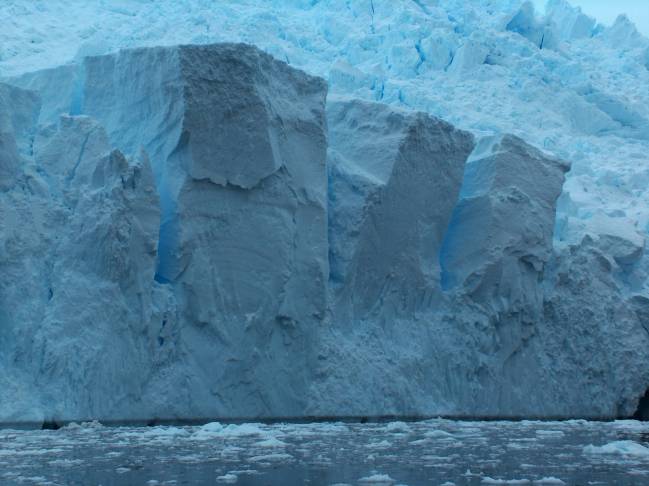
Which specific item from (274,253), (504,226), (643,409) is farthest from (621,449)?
(643,409)

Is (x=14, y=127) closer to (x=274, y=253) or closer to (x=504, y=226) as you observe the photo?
(x=274, y=253)

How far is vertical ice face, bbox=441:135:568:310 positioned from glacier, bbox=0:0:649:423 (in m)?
0.02

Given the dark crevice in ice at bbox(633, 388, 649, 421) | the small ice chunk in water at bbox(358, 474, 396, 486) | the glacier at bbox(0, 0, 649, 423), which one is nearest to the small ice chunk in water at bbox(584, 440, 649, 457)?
the small ice chunk in water at bbox(358, 474, 396, 486)

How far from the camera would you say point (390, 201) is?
27.6ft

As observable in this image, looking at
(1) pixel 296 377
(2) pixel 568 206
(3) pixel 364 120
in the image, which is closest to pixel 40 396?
(1) pixel 296 377

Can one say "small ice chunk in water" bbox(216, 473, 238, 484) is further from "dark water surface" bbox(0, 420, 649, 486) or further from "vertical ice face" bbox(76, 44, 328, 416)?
"vertical ice face" bbox(76, 44, 328, 416)

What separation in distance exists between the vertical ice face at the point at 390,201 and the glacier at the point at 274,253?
20 mm

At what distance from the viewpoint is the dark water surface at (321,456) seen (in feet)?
13.7

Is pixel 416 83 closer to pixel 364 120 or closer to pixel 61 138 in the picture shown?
pixel 364 120

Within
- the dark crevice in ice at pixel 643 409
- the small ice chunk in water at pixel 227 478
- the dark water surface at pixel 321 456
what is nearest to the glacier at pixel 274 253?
the dark crevice in ice at pixel 643 409

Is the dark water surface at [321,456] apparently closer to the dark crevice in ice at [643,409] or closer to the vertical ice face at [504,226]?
the vertical ice face at [504,226]

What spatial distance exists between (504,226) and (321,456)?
14.4 ft

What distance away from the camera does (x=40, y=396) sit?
650 cm

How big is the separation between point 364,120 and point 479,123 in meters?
2.97
